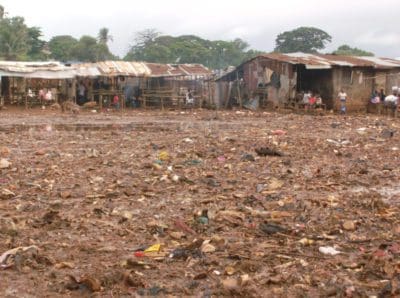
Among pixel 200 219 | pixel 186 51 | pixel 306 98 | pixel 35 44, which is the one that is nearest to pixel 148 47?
pixel 186 51

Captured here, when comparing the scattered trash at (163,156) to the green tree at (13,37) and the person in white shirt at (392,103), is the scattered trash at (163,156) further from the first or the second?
the green tree at (13,37)

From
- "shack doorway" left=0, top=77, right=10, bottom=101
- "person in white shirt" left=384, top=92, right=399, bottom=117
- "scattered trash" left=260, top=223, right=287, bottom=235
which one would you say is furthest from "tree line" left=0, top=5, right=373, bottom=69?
"scattered trash" left=260, top=223, right=287, bottom=235

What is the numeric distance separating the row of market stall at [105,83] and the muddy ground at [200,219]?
12.8 metres

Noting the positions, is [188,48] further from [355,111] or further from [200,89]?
[355,111]

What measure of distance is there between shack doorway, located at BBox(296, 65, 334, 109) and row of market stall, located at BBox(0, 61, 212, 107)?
4.46 metres

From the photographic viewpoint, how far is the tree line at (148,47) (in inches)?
1485

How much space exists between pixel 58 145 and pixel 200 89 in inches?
632

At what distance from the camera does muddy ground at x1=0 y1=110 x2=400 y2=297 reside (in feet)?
13.3

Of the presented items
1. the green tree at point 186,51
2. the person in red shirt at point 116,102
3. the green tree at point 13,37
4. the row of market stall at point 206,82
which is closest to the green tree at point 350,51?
the green tree at point 186,51

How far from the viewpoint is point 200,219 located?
570 cm

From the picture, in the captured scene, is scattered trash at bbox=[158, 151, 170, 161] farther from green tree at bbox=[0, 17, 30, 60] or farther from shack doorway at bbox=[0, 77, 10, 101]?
green tree at bbox=[0, 17, 30, 60]

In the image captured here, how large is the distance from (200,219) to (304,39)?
44.8 metres

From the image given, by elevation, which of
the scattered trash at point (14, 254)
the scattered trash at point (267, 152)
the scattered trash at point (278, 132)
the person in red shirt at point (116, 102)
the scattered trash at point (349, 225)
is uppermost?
the person in red shirt at point (116, 102)

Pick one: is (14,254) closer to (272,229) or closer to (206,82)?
(272,229)
